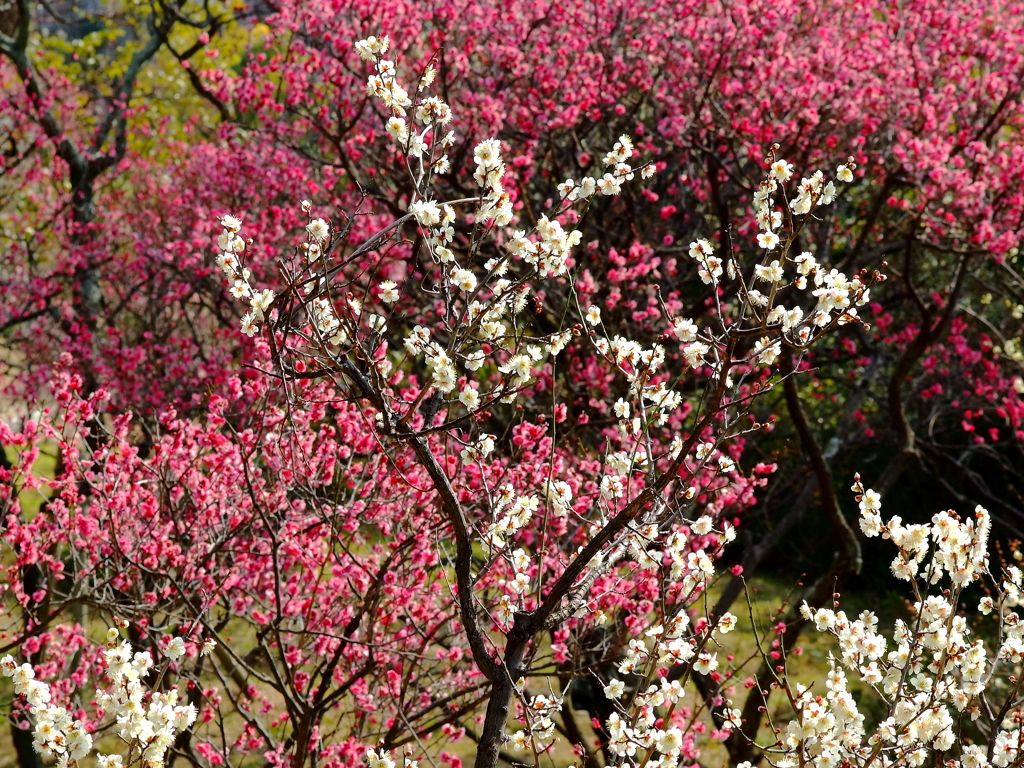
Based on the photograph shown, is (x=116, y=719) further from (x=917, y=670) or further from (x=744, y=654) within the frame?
(x=744, y=654)

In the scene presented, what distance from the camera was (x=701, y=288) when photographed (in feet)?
35.6

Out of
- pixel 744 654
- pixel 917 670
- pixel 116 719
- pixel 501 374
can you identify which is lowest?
pixel 917 670

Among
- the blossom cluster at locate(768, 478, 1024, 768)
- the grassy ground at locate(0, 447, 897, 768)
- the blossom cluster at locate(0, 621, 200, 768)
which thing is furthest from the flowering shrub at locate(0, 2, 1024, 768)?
the blossom cluster at locate(0, 621, 200, 768)

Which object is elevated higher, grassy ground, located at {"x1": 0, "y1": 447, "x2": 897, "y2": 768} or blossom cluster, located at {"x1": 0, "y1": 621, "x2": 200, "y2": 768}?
grassy ground, located at {"x1": 0, "y1": 447, "x2": 897, "y2": 768}

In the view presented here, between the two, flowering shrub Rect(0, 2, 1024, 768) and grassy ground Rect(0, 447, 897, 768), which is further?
grassy ground Rect(0, 447, 897, 768)

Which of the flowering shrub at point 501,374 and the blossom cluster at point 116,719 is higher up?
the flowering shrub at point 501,374

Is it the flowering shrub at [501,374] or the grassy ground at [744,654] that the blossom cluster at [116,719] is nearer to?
the flowering shrub at [501,374]

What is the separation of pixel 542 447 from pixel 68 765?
118 inches

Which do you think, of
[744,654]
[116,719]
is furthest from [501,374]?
[744,654]

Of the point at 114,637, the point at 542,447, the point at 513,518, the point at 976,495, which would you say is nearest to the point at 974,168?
the point at 976,495

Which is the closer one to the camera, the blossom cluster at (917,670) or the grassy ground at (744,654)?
the blossom cluster at (917,670)

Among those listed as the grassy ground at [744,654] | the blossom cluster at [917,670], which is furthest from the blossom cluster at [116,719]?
the grassy ground at [744,654]

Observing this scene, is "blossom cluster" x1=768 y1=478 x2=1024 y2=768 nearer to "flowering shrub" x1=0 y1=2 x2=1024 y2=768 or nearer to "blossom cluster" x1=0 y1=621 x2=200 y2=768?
"flowering shrub" x1=0 y1=2 x2=1024 y2=768

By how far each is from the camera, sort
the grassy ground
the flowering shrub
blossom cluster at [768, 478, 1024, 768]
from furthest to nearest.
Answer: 1. the grassy ground
2. the flowering shrub
3. blossom cluster at [768, 478, 1024, 768]
